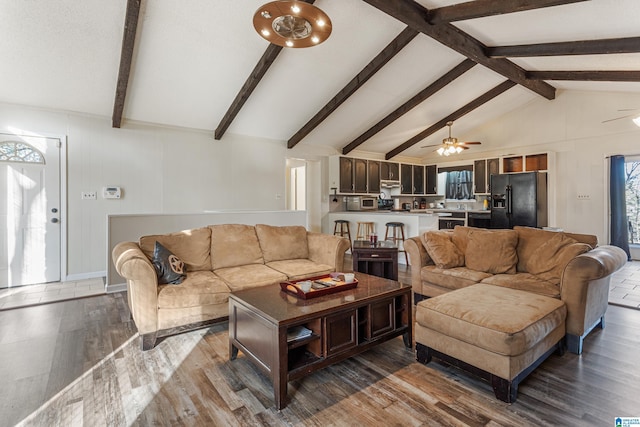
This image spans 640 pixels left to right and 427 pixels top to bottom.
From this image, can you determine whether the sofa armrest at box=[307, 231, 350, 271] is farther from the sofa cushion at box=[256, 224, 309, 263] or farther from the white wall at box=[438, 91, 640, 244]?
the white wall at box=[438, 91, 640, 244]

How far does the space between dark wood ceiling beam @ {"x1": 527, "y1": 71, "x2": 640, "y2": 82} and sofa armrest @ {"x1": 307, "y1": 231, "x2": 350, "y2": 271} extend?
15.6ft

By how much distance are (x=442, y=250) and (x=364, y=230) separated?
352 centimetres

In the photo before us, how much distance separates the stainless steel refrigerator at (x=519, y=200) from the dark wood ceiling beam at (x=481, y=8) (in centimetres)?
436

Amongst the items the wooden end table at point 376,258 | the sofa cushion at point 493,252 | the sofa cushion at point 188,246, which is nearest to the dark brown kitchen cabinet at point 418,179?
the wooden end table at point 376,258

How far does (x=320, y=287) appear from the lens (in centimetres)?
239

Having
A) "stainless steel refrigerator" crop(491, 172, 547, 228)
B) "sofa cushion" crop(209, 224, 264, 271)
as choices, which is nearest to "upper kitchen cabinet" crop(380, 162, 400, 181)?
"stainless steel refrigerator" crop(491, 172, 547, 228)

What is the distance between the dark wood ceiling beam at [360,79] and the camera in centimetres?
439

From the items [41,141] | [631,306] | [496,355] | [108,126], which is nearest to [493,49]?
[631,306]

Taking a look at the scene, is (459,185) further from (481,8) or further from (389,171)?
(481,8)

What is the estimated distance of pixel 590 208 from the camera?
20.9ft

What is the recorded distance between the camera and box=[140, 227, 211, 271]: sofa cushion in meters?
3.18

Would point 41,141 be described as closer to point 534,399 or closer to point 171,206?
point 171,206

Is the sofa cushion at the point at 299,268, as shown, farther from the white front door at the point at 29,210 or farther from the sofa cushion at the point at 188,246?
the white front door at the point at 29,210

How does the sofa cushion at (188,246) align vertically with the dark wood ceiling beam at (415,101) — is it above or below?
below
